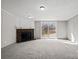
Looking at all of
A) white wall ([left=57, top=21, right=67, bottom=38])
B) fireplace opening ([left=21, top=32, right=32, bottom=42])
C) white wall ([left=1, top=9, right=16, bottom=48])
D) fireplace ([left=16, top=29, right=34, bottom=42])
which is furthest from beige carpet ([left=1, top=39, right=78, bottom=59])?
white wall ([left=57, top=21, right=67, bottom=38])

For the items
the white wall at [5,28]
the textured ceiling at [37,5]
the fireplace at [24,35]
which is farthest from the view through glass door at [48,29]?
the textured ceiling at [37,5]

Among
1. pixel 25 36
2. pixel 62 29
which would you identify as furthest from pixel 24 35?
pixel 62 29

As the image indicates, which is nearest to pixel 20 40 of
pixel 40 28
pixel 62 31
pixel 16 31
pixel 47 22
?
pixel 16 31

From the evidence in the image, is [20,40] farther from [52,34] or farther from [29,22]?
[52,34]

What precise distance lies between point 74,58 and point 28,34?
7.26 meters

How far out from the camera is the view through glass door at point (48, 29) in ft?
42.5

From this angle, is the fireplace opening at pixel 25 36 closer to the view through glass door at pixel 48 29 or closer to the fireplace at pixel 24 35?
the fireplace at pixel 24 35

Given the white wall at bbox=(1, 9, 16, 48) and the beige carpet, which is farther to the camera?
the white wall at bbox=(1, 9, 16, 48)

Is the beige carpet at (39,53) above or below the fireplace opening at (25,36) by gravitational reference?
below

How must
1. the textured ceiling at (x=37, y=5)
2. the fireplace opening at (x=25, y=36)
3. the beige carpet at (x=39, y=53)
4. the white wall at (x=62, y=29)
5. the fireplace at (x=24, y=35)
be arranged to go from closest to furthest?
the beige carpet at (x=39, y=53) → the textured ceiling at (x=37, y=5) → the fireplace at (x=24, y=35) → the fireplace opening at (x=25, y=36) → the white wall at (x=62, y=29)

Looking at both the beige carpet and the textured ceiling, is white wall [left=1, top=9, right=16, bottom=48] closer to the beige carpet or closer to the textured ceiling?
the textured ceiling

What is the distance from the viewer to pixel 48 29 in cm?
1300

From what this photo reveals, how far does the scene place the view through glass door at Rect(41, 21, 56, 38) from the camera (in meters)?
13.0

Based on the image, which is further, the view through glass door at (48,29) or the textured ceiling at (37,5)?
the view through glass door at (48,29)
